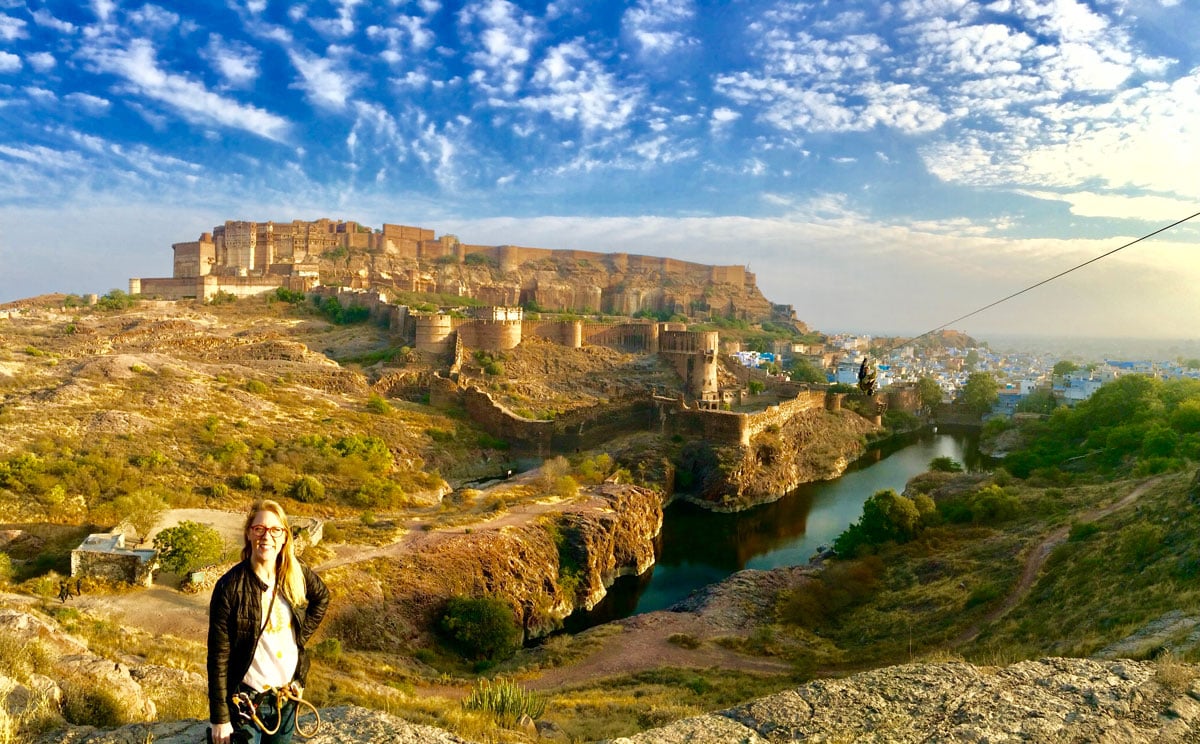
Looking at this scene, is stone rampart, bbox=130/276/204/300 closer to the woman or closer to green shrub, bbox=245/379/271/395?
green shrub, bbox=245/379/271/395

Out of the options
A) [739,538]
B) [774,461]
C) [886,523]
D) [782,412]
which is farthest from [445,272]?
[886,523]

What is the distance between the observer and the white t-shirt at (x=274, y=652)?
130 inches

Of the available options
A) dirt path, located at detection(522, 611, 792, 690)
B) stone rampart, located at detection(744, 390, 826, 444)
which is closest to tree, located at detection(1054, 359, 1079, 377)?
stone rampart, located at detection(744, 390, 826, 444)

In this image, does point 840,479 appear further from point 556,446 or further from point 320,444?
point 320,444

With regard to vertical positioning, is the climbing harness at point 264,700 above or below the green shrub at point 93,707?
above

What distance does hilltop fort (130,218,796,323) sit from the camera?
162ft

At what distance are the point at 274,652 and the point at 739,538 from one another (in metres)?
22.3

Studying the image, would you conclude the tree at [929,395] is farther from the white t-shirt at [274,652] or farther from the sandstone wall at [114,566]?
the white t-shirt at [274,652]

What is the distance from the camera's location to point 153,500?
48.3 ft

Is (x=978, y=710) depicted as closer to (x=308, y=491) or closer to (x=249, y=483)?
(x=308, y=491)

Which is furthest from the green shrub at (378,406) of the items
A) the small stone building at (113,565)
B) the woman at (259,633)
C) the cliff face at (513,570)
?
the woman at (259,633)

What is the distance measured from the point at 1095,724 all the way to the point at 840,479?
29566 mm

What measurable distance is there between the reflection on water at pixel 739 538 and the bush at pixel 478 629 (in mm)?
3340

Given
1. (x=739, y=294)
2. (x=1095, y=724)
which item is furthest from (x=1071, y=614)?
(x=739, y=294)
